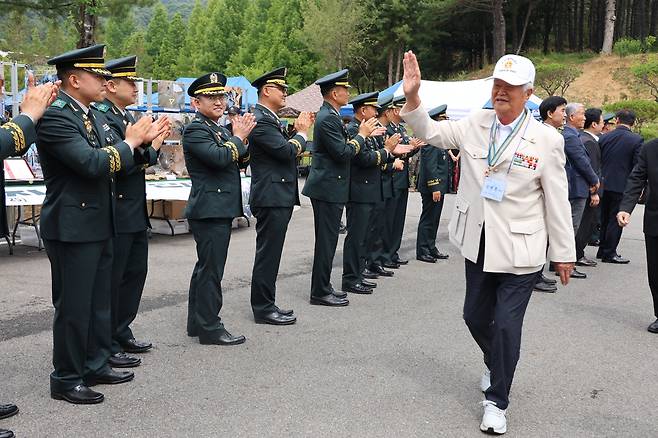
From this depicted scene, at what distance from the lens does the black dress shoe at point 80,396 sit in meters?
3.69

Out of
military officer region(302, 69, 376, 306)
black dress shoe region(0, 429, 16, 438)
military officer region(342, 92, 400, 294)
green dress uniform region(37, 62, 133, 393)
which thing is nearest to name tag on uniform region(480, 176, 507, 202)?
green dress uniform region(37, 62, 133, 393)

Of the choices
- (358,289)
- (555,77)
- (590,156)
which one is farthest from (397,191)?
(555,77)

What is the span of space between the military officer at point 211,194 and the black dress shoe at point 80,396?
3.87ft

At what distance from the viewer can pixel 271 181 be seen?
5.34 meters

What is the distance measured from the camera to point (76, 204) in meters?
3.61

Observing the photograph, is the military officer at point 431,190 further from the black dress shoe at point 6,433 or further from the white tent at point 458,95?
the white tent at point 458,95

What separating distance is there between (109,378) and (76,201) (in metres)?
1.18

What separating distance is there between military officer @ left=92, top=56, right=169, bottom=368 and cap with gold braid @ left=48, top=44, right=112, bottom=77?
502 mm

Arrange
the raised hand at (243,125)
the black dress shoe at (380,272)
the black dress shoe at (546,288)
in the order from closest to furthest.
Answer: the raised hand at (243,125) < the black dress shoe at (546,288) < the black dress shoe at (380,272)

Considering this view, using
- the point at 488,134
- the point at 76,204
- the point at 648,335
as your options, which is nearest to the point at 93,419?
the point at 76,204

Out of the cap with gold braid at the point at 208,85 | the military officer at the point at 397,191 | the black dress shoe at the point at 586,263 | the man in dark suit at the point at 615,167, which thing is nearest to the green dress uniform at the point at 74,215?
the cap with gold braid at the point at 208,85

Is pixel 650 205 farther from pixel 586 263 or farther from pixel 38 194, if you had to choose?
pixel 38 194

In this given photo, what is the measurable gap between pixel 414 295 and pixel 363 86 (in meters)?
44.7

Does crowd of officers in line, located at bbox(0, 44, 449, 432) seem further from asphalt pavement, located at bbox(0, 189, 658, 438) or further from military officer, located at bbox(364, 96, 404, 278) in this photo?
asphalt pavement, located at bbox(0, 189, 658, 438)
